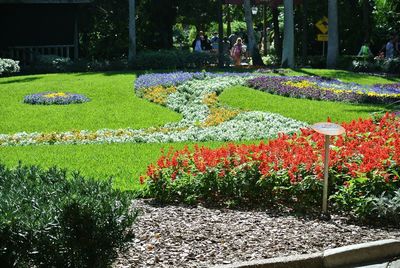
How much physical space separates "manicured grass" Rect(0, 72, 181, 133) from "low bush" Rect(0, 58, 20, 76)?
1807 millimetres

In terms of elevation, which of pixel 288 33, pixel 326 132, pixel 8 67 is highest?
pixel 288 33

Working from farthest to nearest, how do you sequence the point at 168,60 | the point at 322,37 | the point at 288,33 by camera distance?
the point at 322,37, the point at 288,33, the point at 168,60

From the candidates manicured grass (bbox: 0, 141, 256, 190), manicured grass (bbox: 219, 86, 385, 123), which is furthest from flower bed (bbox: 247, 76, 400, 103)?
manicured grass (bbox: 0, 141, 256, 190)

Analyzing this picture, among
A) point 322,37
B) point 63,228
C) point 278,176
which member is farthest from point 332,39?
point 63,228

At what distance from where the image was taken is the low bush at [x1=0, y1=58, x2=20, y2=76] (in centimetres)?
2764

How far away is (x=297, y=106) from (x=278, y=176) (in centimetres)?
1035

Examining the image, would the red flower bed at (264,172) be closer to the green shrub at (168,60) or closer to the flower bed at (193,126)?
the flower bed at (193,126)

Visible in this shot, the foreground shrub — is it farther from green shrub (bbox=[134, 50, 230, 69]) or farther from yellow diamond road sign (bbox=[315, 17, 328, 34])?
yellow diamond road sign (bbox=[315, 17, 328, 34])

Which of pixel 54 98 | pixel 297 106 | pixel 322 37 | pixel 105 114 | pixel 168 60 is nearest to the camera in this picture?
pixel 105 114

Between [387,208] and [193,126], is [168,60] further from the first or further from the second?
[387,208]

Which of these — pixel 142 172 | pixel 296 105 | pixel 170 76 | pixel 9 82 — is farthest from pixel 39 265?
pixel 9 82

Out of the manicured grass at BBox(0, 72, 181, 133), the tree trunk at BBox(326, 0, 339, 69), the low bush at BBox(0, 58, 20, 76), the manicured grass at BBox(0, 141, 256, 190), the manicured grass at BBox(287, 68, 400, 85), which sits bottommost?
the manicured grass at BBox(0, 141, 256, 190)

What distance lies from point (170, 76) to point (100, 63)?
26.1 ft

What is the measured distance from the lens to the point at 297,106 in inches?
740
